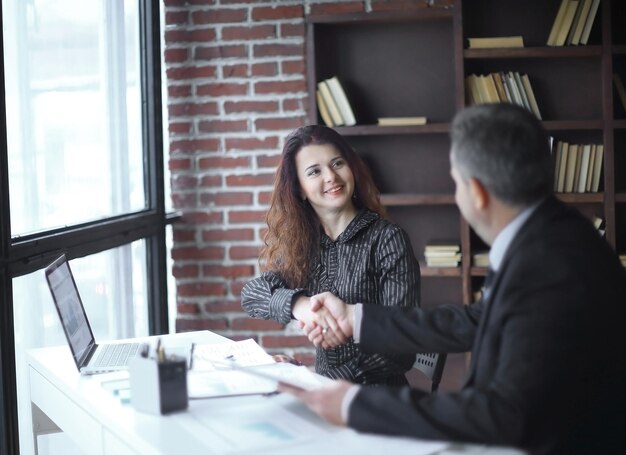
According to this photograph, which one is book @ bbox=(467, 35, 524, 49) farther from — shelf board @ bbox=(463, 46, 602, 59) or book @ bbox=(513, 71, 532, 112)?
book @ bbox=(513, 71, 532, 112)

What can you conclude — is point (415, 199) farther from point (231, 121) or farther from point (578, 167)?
point (231, 121)

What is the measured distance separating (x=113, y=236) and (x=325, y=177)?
1073 millimetres

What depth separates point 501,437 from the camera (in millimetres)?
1556

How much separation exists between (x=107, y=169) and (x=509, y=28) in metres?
1.97

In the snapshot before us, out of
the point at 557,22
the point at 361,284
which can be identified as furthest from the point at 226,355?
the point at 557,22

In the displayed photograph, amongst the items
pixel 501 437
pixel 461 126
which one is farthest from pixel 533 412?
pixel 461 126

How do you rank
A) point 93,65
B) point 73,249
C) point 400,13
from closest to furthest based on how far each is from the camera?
point 73,249 → point 93,65 → point 400,13

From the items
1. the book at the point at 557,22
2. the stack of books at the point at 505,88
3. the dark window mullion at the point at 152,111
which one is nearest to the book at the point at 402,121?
the stack of books at the point at 505,88

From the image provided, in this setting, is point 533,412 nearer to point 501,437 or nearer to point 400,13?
point 501,437

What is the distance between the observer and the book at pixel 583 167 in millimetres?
4090

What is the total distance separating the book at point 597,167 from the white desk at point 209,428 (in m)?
2.53

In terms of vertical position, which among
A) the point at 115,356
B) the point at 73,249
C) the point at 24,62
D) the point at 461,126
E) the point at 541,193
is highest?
the point at 24,62

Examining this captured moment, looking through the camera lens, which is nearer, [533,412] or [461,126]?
[533,412]

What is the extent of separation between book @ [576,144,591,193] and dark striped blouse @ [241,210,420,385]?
5.26 ft
